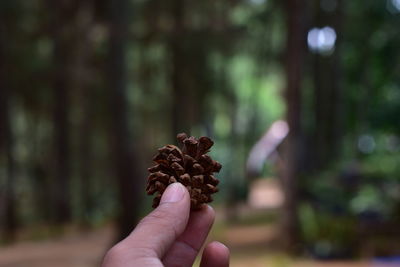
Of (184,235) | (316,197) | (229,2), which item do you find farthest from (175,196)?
(229,2)

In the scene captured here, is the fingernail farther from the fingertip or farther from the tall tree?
the tall tree

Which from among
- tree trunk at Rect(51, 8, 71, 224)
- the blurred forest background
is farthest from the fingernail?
tree trunk at Rect(51, 8, 71, 224)

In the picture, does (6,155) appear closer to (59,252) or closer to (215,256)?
(59,252)

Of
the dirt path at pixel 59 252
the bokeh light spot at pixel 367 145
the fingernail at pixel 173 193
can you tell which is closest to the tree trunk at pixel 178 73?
the dirt path at pixel 59 252

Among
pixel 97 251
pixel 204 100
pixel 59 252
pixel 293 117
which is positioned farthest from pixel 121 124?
pixel 204 100

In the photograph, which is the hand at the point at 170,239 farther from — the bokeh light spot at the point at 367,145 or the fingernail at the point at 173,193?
the bokeh light spot at the point at 367,145

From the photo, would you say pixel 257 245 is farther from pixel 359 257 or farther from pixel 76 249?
pixel 76 249
